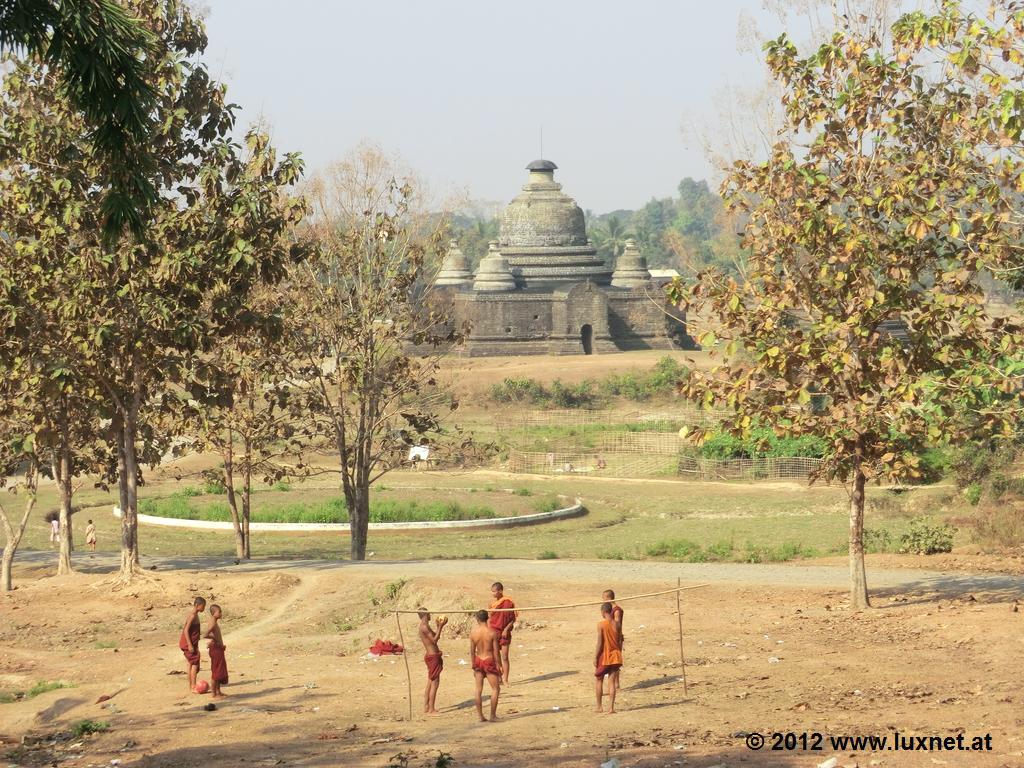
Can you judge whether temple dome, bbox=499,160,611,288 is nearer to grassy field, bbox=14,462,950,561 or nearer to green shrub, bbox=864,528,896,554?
grassy field, bbox=14,462,950,561

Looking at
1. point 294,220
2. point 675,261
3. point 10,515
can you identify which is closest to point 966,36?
point 294,220

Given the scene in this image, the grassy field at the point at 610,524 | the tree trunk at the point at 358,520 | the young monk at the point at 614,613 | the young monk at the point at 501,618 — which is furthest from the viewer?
the grassy field at the point at 610,524

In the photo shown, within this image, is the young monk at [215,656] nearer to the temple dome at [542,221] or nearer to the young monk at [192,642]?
the young monk at [192,642]

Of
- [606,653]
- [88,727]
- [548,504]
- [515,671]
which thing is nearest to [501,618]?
[606,653]

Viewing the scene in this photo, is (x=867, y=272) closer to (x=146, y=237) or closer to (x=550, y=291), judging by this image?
(x=146, y=237)

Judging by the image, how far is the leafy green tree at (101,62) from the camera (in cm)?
1148

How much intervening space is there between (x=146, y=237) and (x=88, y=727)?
8.53 m

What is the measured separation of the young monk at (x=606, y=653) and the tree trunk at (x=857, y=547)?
5.91 metres

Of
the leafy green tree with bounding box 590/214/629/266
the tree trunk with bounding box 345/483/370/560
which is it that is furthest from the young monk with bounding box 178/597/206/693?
the leafy green tree with bounding box 590/214/629/266

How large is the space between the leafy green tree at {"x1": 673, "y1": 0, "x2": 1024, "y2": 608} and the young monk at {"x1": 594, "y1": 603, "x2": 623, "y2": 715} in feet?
14.4

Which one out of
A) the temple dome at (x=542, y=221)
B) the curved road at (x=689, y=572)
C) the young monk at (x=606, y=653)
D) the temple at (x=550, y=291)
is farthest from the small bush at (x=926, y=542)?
the temple dome at (x=542, y=221)

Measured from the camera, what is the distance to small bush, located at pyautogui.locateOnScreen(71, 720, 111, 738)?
14.7 m

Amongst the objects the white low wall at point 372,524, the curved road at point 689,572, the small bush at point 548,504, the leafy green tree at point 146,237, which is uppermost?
the leafy green tree at point 146,237

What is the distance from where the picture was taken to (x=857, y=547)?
1914 centimetres
